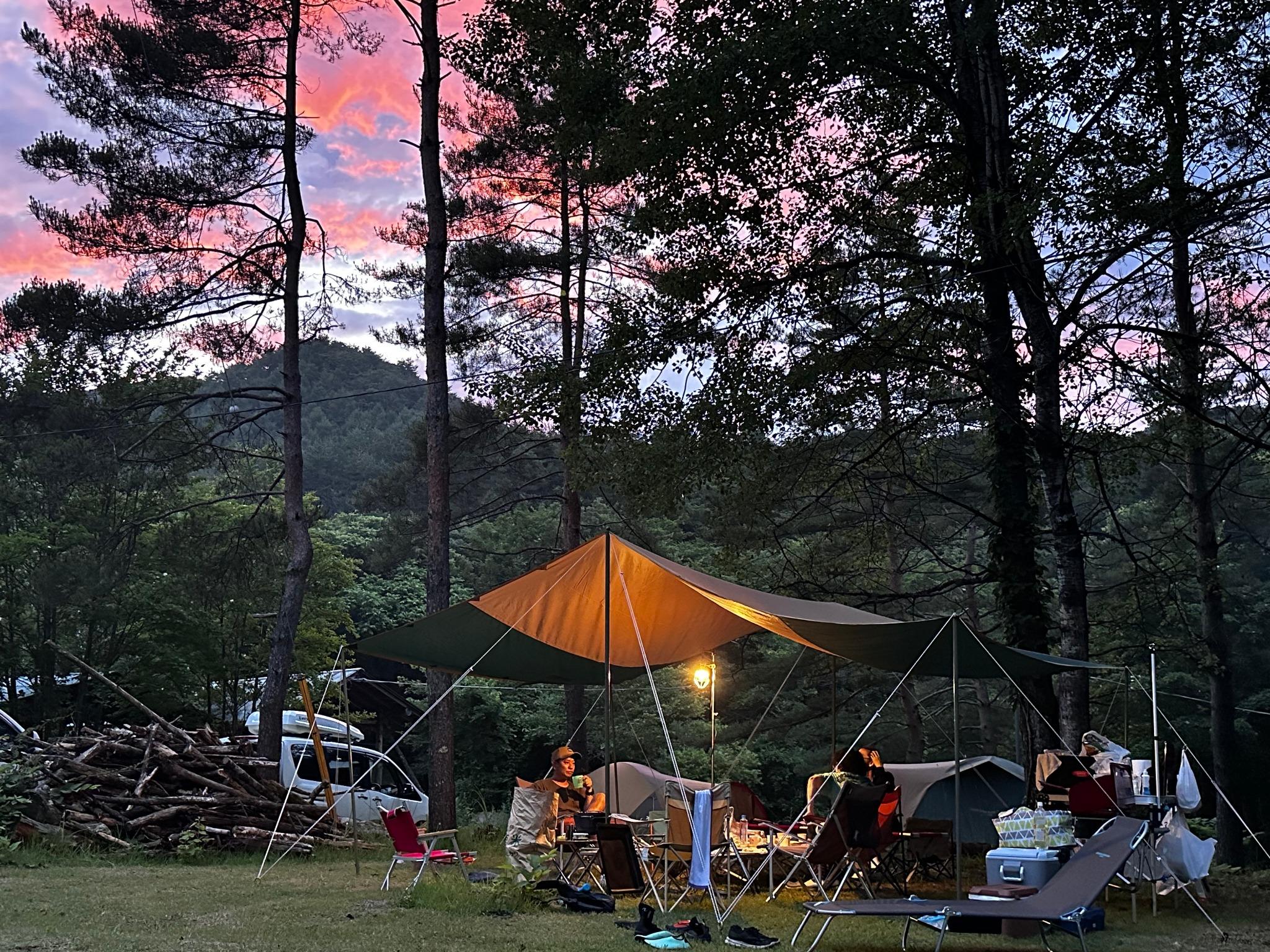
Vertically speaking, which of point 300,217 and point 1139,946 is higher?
point 300,217

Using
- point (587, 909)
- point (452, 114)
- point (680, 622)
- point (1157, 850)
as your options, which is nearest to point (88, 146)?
point (452, 114)

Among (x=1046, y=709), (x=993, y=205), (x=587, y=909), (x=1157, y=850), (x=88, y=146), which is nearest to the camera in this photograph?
(x=587, y=909)

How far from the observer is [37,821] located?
9.77 meters

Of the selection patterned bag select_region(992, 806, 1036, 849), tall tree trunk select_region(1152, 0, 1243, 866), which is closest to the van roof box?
tall tree trunk select_region(1152, 0, 1243, 866)

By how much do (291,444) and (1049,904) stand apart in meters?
11.3

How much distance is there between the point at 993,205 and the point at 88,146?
34.6ft

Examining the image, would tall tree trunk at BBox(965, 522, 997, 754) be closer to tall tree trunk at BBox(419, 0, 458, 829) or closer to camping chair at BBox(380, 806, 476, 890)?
tall tree trunk at BBox(419, 0, 458, 829)

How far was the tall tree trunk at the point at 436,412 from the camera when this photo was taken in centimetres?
1220

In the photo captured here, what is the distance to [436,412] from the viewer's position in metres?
12.8

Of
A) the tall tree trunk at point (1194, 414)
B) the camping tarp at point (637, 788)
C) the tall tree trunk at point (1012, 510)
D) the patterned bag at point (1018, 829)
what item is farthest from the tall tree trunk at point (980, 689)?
the patterned bag at point (1018, 829)

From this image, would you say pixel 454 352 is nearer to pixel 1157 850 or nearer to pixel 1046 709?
pixel 1046 709

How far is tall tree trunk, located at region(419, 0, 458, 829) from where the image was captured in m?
12.2

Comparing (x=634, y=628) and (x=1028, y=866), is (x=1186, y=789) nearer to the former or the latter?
(x=1028, y=866)

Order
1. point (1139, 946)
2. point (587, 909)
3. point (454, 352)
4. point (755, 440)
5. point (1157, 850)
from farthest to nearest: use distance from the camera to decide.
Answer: point (454, 352)
point (755, 440)
point (1157, 850)
point (587, 909)
point (1139, 946)
